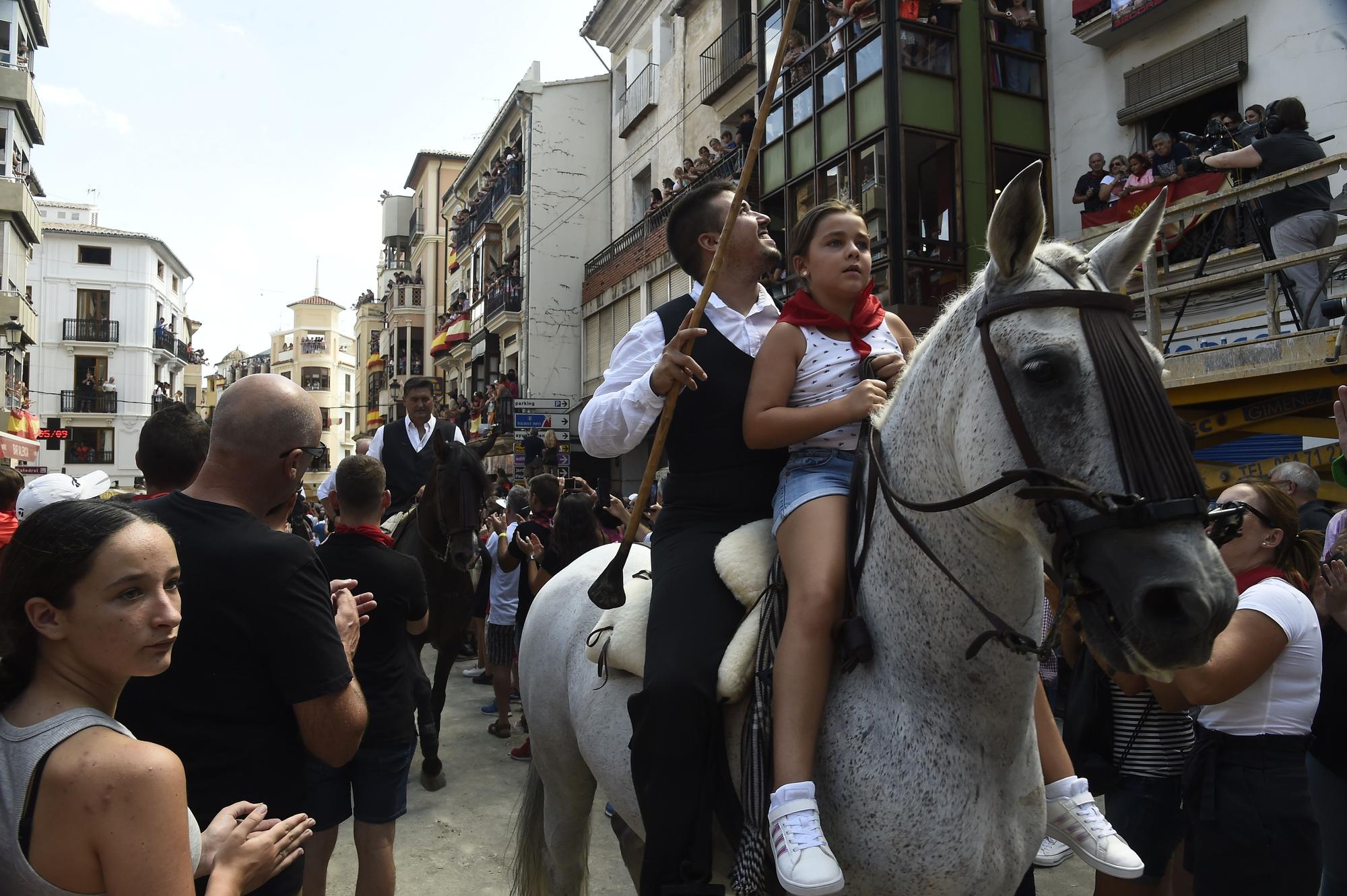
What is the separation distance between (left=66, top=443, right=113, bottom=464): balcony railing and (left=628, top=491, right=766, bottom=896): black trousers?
5786cm

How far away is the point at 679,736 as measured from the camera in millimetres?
2393

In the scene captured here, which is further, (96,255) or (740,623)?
(96,255)

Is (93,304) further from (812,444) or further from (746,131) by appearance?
(812,444)

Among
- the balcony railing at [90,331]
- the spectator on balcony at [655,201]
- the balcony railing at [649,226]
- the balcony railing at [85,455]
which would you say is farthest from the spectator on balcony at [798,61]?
the balcony railing at [90,331]

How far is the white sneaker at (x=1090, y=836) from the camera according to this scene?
2.14 m

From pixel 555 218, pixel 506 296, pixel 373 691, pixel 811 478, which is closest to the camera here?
pixel 811 478

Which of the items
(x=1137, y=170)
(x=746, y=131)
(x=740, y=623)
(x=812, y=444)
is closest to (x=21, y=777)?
(x=740, y=623)

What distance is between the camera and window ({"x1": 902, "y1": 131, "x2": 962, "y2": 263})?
14.0m

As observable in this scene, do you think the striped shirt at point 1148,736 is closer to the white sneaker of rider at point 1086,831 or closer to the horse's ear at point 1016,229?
the white sneaker of rider at point 1086,831

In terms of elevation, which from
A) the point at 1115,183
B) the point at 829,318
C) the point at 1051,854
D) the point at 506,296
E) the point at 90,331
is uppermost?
the point at 90,331

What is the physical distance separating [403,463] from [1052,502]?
21.9ft

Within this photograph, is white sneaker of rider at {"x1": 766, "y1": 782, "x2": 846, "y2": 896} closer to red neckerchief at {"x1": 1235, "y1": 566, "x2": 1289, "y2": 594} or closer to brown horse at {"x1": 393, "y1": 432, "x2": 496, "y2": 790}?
red neckerchief at {"x1": 1235, "y1": 566, "x2": 1289, "y2": 594}

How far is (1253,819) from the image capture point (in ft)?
9.52

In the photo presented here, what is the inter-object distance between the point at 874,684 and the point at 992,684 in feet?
0.94
